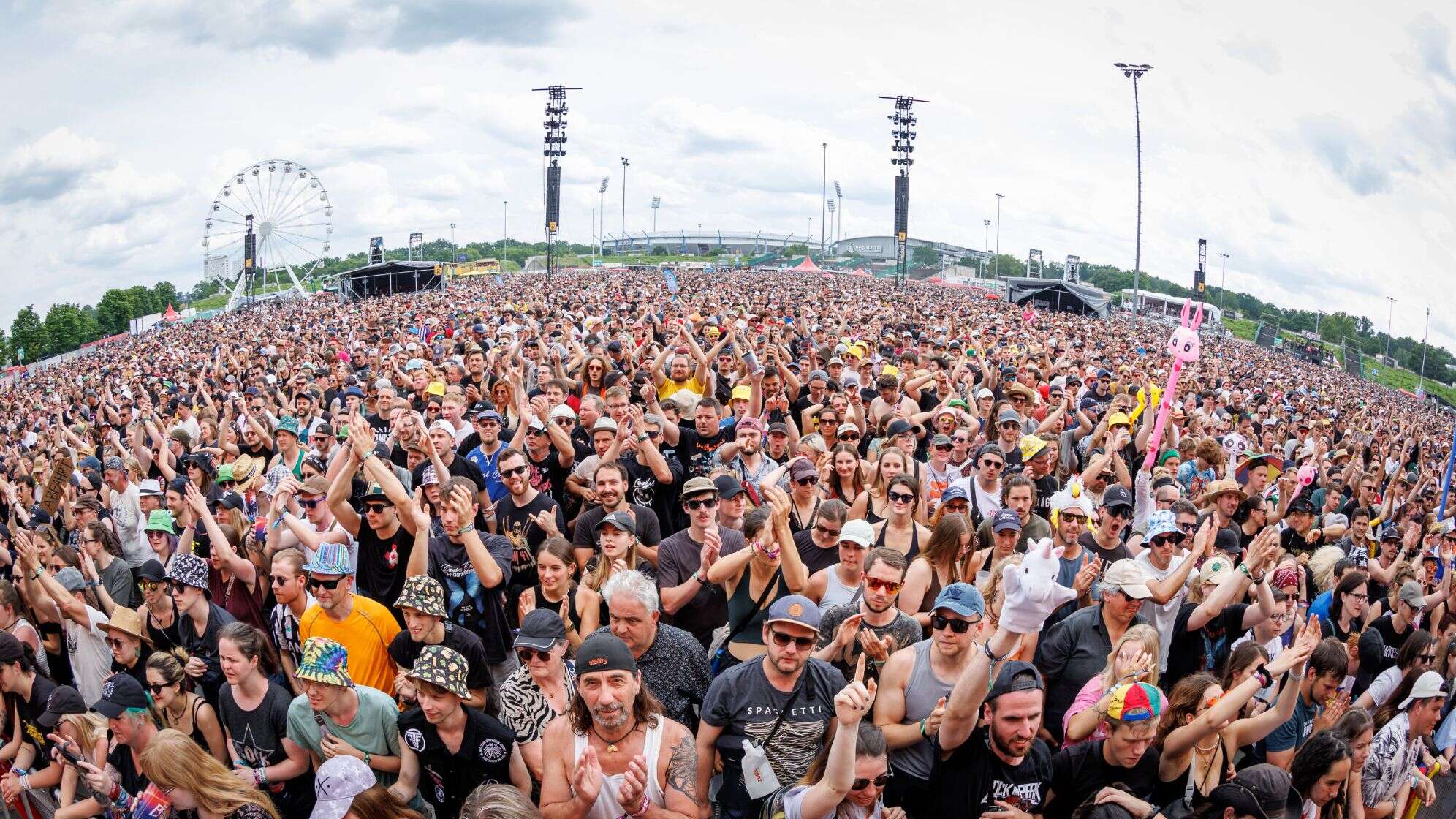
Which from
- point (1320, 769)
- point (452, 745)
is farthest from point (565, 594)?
point (1320, 769)

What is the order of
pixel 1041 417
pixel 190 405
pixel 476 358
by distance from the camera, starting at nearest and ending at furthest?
pixel 1041 417
pixel 476 358
pixel 190 405

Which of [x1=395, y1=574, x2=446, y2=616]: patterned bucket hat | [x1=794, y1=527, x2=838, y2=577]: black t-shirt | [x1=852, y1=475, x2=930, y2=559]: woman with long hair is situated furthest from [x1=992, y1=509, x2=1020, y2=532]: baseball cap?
[x1=395, y1=574, x2=446, y2=616]: patterned bucket hat

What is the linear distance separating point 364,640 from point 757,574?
72.3 inches

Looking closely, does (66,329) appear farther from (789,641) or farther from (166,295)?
(789,641)

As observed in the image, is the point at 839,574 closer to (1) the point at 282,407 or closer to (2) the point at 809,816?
(2) the point at 809,816

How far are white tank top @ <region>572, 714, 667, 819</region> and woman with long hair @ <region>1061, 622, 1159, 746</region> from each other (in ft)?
5.29

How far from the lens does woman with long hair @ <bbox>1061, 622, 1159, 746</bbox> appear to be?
12.5ft

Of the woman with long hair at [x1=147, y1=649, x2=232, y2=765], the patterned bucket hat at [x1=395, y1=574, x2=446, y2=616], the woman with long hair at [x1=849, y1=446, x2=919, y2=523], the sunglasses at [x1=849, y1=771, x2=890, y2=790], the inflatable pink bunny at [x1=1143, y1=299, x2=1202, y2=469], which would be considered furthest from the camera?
the inflatable pink bunny at [x1=1143, y1=299, x2=1202, y2=469]

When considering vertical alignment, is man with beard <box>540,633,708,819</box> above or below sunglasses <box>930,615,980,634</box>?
below

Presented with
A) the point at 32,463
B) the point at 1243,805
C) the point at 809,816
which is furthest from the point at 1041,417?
the point at 32,463

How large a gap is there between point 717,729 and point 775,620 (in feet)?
1.54

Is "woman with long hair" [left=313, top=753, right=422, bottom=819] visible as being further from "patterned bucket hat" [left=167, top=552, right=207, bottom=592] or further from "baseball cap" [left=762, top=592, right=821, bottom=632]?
"patterned bucket hat" [left=167, top=552, right=207, bottom=592]

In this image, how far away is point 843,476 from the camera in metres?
6.79

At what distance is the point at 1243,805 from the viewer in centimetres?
352
